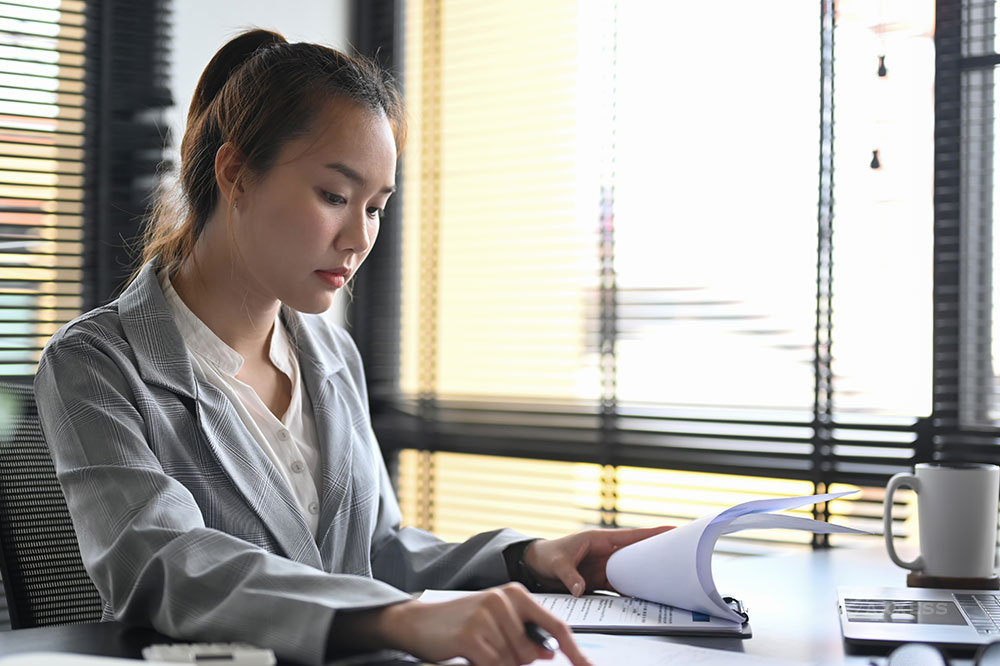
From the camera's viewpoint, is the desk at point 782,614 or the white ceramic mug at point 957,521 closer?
the desk at point 782,614

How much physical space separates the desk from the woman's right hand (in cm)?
23

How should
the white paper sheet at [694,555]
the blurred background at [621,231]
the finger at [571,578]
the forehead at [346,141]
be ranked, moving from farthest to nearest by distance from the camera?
the blurred background at [621,231] → the forehead at [346,141] → the finger at [571,578] → the white paper sheet at [694,555]

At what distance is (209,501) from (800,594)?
736 mm

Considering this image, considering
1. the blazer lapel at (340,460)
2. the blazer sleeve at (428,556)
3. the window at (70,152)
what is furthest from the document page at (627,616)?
the window at (70,152)

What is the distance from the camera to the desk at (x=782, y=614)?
3.07 ft

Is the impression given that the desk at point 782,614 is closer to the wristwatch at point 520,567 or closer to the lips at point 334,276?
the wristwatch at point 520,567

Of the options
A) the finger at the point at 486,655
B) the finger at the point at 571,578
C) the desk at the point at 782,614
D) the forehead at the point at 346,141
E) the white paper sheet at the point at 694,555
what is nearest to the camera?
the finger at the point at 486,655

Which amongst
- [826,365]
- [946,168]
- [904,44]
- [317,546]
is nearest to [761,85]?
[904,44]

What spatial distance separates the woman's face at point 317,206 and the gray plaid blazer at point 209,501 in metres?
0.15

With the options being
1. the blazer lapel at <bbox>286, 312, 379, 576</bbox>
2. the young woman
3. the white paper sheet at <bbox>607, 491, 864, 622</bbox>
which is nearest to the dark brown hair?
the young woman

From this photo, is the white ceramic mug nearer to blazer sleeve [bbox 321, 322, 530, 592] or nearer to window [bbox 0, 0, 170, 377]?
blazer sleeve [bbox 321, 322, 530, 592]

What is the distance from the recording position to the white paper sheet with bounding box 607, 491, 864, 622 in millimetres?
1062

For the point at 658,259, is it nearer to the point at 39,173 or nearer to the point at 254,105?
the point at 254,105

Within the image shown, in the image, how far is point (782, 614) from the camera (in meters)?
1.13
